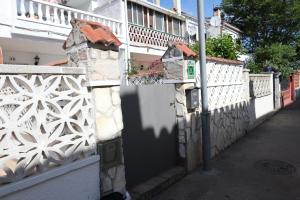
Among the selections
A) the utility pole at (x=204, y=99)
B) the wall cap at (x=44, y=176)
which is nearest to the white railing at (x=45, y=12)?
the utility pole at (x=204, y=99)

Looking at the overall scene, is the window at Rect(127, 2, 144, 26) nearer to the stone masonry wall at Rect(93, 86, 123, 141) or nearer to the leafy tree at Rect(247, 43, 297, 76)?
the leafy tree at Rect(247, 43, 297, 76)

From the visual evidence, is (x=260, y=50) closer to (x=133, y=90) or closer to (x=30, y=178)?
(x=133, y=90)

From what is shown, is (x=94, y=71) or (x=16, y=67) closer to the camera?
(x=16, y=67)

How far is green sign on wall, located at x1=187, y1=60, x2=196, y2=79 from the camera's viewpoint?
5.56 m

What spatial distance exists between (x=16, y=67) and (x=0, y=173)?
1.07 meters

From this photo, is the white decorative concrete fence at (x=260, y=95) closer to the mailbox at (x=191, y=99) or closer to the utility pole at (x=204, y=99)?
the utility pole at (x=204, y=99)

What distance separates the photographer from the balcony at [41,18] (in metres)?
8.66

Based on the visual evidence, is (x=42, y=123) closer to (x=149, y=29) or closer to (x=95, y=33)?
(x=95, y=33)

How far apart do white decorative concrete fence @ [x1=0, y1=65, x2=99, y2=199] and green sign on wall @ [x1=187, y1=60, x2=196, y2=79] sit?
262 centimetres

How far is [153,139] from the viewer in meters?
5.08

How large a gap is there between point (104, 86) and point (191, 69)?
2490 millimetres

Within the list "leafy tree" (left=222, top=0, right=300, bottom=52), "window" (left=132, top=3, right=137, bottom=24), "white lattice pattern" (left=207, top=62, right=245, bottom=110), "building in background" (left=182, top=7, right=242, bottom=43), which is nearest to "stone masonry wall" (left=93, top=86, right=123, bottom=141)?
"white lattice pattern" (left=207, top=62, right=245, bottom=110)

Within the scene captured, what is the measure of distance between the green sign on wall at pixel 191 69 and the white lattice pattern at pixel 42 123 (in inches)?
103

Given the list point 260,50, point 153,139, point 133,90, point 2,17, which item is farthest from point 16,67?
point 260,50
